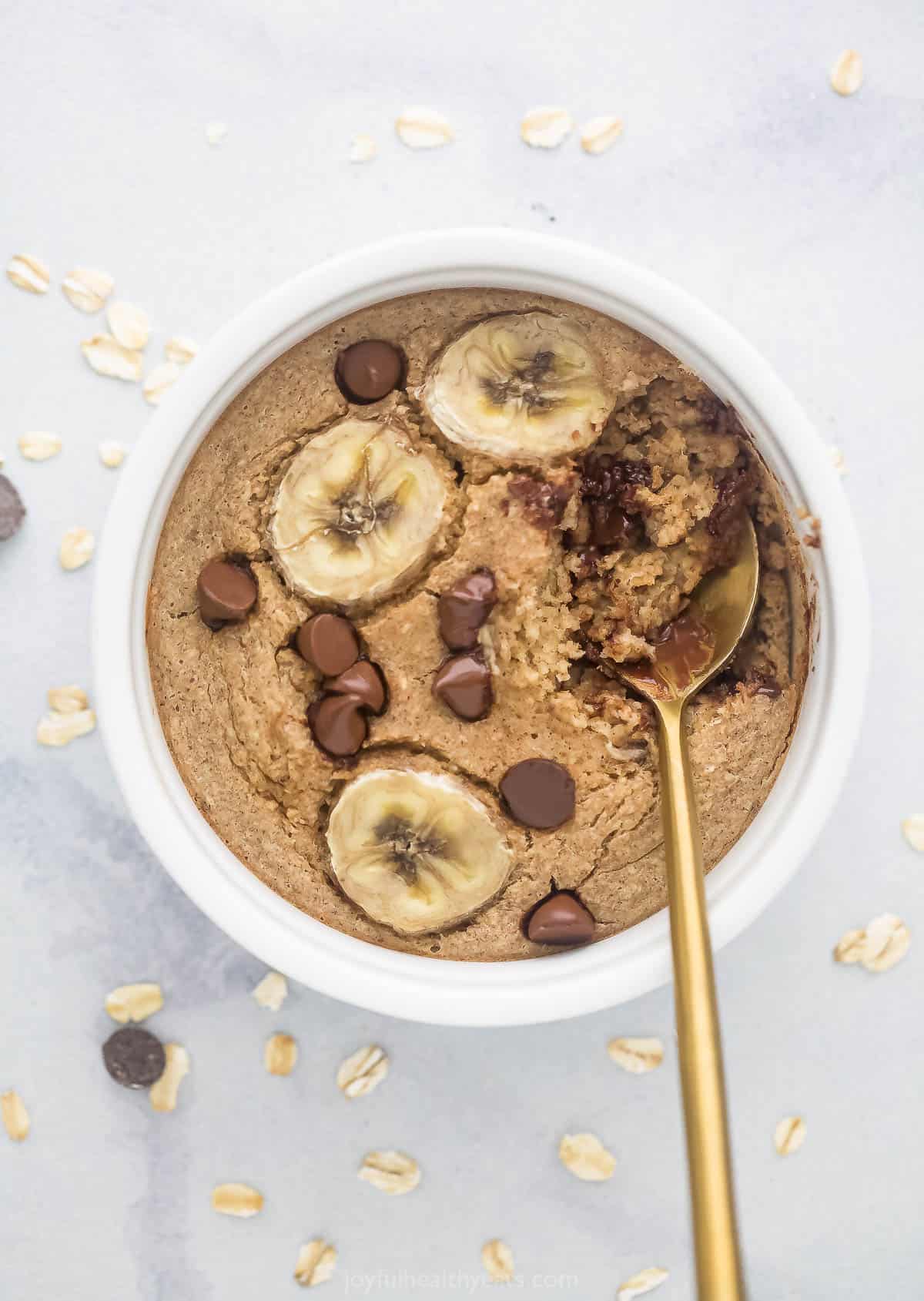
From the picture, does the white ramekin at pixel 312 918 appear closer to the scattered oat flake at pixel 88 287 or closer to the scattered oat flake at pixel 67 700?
the scattered oat flake at pixel 67 700

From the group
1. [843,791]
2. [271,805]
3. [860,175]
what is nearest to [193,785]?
[271,805]

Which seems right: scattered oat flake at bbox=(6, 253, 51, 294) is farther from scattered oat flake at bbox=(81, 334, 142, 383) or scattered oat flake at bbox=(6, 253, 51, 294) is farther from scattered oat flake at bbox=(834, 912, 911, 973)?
scattered oat flake at bbox=(834, 912, 911, 973)

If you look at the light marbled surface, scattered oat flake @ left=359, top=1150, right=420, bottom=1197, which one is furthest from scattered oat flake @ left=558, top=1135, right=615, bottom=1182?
scattered oat flake @ left=359, top=1150, right=420, bottom=1197

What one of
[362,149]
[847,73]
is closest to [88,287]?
[362,149]

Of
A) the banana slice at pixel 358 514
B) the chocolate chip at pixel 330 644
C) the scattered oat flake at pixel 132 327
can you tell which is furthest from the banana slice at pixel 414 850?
the scattered oat flake at pixel 132 327

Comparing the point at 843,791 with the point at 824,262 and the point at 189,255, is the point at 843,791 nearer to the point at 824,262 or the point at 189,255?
the point at 824,262

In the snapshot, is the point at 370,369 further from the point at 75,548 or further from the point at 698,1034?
Result: the point at 698,1034
